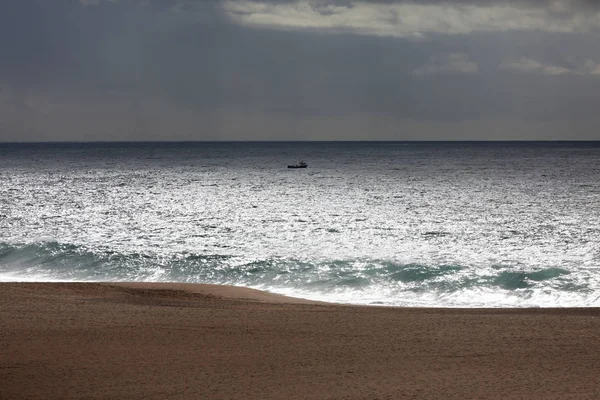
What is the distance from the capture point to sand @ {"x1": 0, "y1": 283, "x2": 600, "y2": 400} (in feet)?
34.2

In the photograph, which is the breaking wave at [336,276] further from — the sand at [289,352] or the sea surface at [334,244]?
the sand at [289,352]

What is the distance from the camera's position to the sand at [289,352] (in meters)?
10.4

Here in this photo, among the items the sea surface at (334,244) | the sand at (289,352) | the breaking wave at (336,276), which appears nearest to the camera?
the sand at (289,352)

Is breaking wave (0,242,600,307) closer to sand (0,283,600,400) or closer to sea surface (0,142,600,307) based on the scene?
sea surface (0,142,600,307)

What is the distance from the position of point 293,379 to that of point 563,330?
20.3 feet

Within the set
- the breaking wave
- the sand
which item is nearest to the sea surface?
the breaking wave

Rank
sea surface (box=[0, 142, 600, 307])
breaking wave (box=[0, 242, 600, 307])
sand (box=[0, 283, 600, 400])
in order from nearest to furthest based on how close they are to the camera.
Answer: sand (box=[0, 283, 600, 400])
breaking wave (box=[0, 242, 600, 307])
sea surface (box=[0, 142, 600, 307])

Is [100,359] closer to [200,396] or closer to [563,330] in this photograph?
[200,396]

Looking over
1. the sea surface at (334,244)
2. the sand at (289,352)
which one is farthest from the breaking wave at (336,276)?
the sand at (289,352)

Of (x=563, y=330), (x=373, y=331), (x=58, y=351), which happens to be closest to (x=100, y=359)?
(x=58, y=351)

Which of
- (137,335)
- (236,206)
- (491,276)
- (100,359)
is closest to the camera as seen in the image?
(100,359)

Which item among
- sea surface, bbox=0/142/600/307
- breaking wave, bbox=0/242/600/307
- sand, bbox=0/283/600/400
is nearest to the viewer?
sand, bbox=0/283/600/400

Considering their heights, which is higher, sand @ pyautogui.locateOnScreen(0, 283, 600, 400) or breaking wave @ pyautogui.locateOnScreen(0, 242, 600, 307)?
sand @ pyautogui.locateOnScreen(0, 283, 600, 400)

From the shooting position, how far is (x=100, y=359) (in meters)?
11.9
